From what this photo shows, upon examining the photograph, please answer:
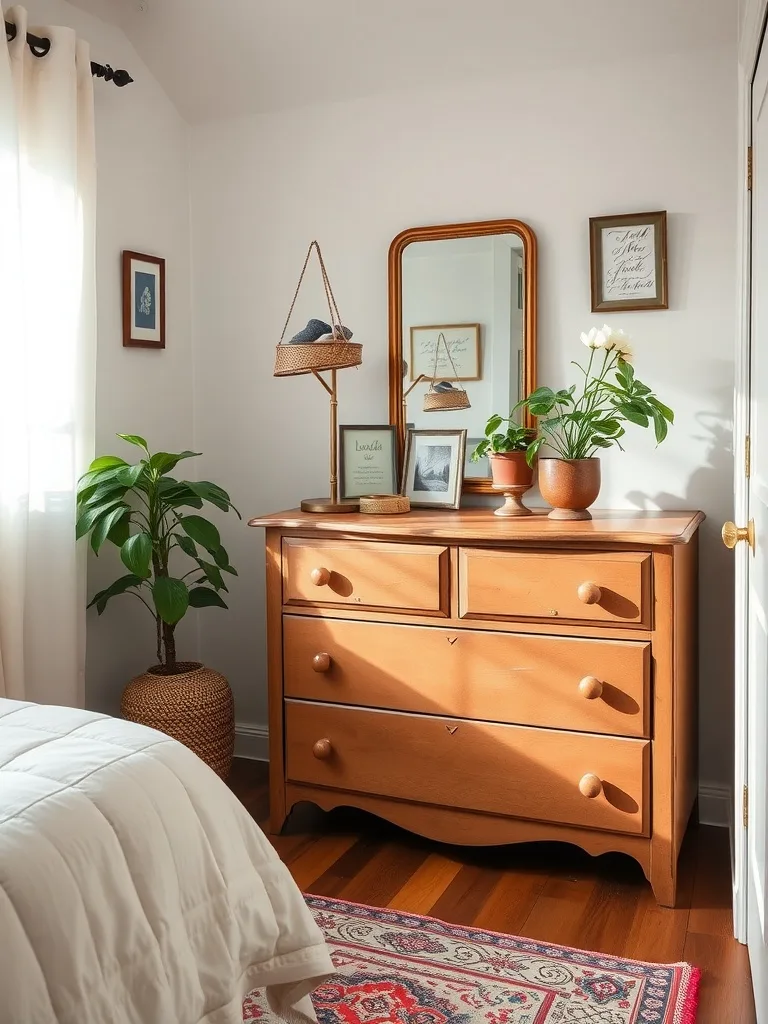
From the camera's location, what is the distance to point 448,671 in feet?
8.43

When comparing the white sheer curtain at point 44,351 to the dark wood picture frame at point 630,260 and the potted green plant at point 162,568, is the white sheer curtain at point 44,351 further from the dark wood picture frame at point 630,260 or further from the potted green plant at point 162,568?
the dark wood picture frame at point 630,260

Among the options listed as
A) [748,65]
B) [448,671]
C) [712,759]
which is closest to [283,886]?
[448,671]

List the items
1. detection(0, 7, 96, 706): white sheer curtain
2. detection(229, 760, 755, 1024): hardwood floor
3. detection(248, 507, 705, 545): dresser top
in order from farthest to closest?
detection(0, 7, 96, 706): white sheer curtain
detection(248, 507, 705, 545): dresser top
detection(229, 760, 755, 1024): hardwood floor

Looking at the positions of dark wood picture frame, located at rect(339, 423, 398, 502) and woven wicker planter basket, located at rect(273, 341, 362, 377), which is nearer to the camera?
woven wicker planter basket, located at rect(273, 341, 362, 377)

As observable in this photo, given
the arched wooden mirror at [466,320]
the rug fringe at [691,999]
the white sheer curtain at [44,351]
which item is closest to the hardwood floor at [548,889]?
the rug fringe at [691,999]

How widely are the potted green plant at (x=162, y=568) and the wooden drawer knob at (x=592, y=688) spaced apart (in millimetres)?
1122

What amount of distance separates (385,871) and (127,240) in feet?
6.89

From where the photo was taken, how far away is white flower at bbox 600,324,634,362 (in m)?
2.60

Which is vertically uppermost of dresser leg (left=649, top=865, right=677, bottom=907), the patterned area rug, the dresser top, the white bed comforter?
the dresser top

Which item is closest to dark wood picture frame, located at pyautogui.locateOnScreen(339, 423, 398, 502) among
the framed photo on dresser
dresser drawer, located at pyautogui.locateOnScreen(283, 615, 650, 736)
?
the framed photo on dresser

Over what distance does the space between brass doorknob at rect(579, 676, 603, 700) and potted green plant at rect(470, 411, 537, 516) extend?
58 cm

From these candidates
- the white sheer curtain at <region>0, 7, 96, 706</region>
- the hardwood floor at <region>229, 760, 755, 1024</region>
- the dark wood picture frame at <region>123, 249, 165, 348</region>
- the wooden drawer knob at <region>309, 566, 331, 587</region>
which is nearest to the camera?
the hardwood floor at <region>229, 760, 755, 1024</region>

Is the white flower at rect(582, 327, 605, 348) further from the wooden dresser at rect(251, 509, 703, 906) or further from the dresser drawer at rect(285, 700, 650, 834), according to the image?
the dresser drawer at rect(285, 700, 650, 834)

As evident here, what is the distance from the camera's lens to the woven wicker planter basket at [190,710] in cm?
280
